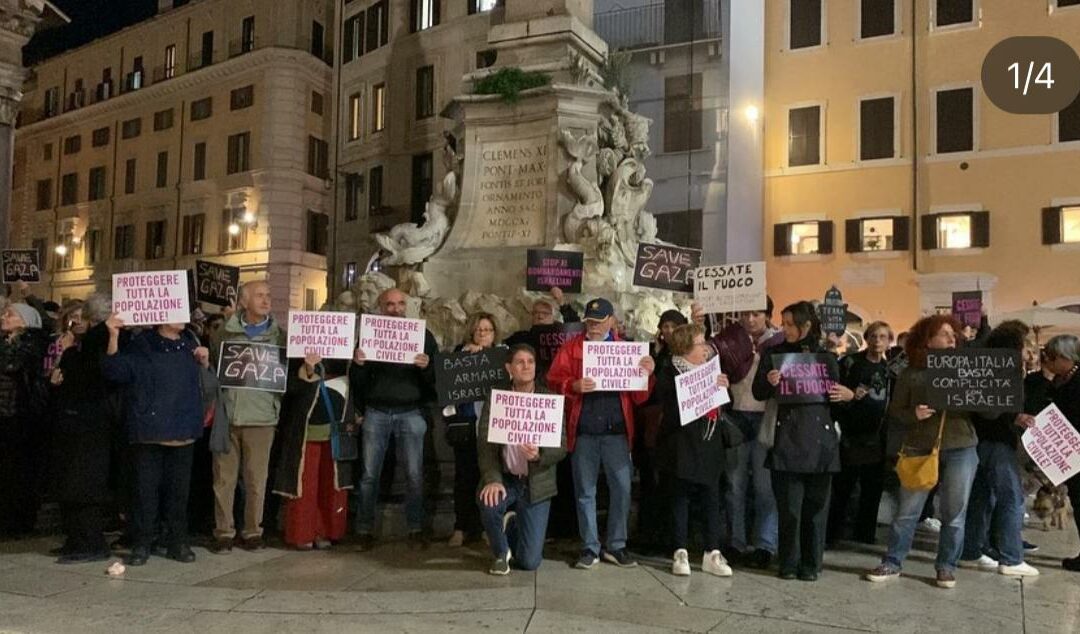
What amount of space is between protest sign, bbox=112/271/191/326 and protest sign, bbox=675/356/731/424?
3321 millimetres

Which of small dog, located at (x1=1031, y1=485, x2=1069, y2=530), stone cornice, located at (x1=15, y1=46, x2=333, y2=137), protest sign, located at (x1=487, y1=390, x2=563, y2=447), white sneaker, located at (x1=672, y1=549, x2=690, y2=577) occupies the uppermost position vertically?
stone cornice, located at (x1=15, y1=46, x2=333, y2=137)

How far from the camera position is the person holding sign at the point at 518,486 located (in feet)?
20.9

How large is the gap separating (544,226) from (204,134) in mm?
38720

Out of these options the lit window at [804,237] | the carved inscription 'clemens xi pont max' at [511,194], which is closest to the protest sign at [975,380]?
the carved inscription 'clemens xi pont max' at [511,194]

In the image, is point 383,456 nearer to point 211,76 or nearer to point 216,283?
point 216,283

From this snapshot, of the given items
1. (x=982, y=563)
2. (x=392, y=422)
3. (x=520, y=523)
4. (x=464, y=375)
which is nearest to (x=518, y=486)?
(x=520, y=523)

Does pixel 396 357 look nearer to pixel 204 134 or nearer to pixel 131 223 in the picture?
pixel 204 134

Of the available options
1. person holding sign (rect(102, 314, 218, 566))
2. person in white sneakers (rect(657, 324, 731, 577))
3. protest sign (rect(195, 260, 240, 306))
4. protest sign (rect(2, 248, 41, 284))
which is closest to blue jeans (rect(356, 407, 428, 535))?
person holding sign (rect(102, 314, 218, 566))

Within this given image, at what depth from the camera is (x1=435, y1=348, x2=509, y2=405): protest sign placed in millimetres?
6891

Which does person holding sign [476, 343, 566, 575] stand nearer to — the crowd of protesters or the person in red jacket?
the crowd of protesters

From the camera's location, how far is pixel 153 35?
163ft

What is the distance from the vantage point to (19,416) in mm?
7262

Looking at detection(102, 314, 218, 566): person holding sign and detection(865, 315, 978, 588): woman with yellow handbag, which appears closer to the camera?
detection(865, 315, 978, 588): woman with yellow handbag

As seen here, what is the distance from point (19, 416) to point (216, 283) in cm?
262
